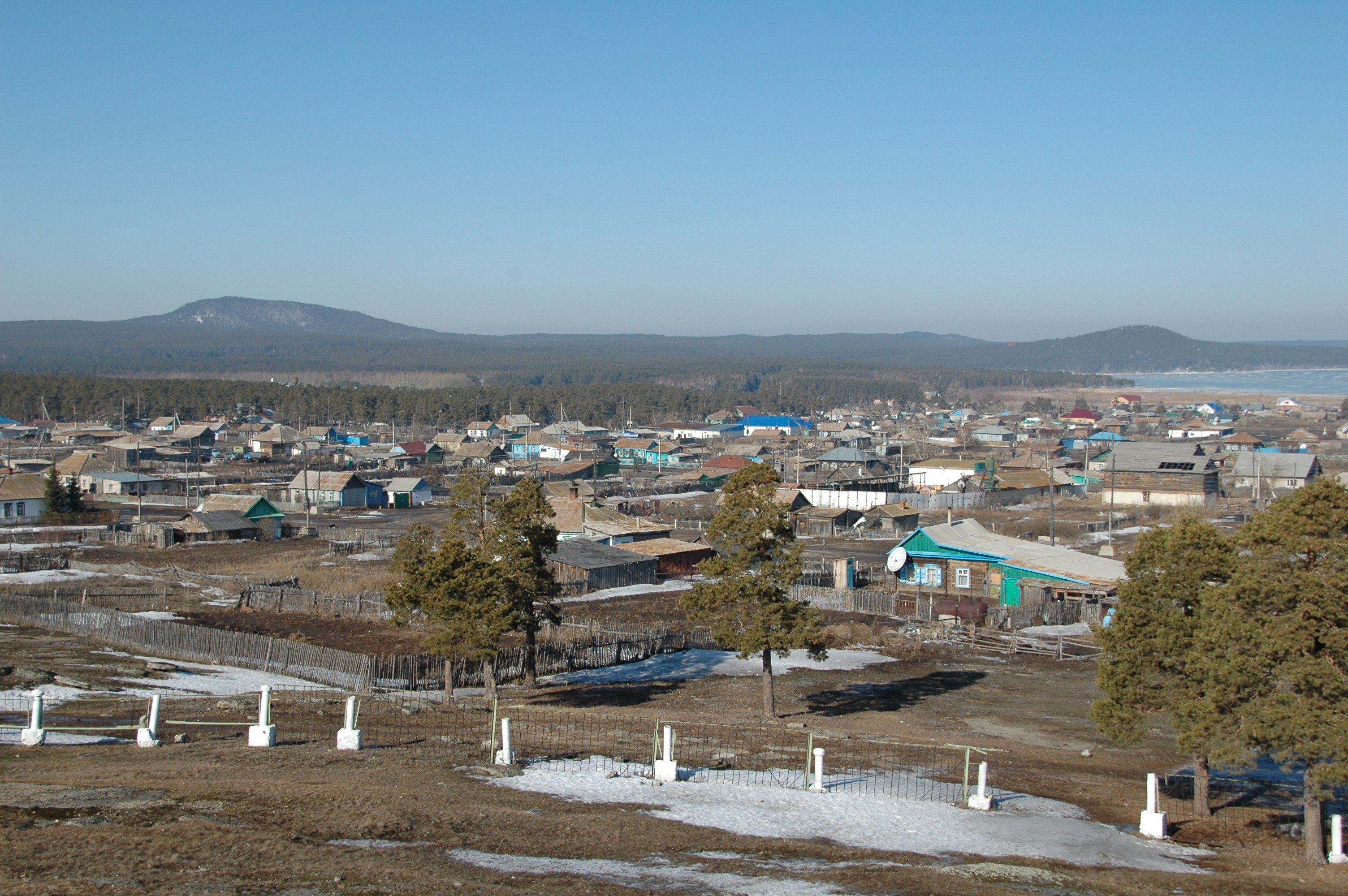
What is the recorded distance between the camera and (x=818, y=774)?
15.4 m

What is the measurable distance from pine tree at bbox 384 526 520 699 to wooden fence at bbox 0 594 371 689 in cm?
194

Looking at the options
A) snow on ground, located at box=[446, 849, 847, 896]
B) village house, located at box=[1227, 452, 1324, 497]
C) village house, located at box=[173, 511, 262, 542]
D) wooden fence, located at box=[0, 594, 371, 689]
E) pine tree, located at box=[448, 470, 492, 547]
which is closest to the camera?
snow on ground, located at box=[446, 849, 847, 896]

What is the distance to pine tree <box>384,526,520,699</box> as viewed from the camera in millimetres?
21938

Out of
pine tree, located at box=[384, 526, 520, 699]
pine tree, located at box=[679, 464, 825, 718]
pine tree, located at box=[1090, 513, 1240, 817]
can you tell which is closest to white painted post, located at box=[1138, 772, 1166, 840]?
pine tree, located at box=[1090, 513, 1240, 817]

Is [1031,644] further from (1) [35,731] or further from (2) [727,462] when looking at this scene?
(2) [727,462]

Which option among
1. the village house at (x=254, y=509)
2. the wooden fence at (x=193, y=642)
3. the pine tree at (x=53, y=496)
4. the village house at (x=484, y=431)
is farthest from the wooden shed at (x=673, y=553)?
the village house at (x=484, y=431)

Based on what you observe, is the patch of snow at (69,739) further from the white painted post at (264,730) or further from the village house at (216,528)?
the village house at (216,528)

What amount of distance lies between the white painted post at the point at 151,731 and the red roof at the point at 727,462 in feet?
240

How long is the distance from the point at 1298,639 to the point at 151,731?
1444 centimetres

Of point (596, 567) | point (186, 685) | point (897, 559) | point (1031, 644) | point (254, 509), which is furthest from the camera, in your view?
point (254, 509)

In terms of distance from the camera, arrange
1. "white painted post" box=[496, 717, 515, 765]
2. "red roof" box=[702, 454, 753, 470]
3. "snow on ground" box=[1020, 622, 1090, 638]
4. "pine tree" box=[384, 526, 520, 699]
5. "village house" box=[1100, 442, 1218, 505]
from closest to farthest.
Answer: "white painted post" box=[496, 717, 515, 765]
"pine tree" box=[384, 526, 520, 699]
"snow on ground" box=[1020, 622, 1090, 638]
"village house" box=[1100, 442, 1218, 505]
"red roof" box=[702, 454, 753, 470]

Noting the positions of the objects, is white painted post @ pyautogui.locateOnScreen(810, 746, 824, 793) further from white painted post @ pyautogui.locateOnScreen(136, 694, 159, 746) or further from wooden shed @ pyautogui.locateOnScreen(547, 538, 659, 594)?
wooden shed @ pyautogui.locateOnScreen(547, 538, 659, 594)

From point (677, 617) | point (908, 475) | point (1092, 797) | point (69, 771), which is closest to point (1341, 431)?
point (908, 475)

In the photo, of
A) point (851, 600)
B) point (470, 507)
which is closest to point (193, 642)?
point (470, 507)
